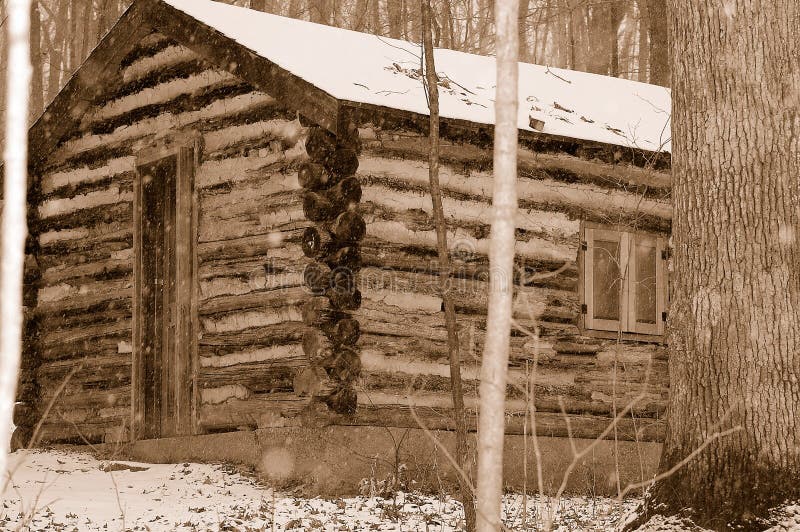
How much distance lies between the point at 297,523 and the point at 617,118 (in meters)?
6.37

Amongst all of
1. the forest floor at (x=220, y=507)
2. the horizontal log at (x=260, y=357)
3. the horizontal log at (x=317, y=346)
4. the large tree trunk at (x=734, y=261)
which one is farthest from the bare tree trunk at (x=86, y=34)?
the large tree trunk at (x=734, y=261)

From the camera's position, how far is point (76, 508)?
29.7 feet

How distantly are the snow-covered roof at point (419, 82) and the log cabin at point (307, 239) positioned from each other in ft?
0.16

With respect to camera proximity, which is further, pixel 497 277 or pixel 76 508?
pixel 76 508

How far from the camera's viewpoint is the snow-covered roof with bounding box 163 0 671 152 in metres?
10.2

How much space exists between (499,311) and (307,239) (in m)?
4.36

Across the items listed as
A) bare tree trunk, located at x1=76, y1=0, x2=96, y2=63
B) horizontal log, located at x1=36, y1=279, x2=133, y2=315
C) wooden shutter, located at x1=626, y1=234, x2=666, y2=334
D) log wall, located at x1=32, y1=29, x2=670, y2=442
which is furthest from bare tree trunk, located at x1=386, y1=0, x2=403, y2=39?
wooden shutter, located at x1=626, y1=234, x2=666, y2=334

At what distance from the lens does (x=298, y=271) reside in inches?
392

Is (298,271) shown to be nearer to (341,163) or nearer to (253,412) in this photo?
(341,163)

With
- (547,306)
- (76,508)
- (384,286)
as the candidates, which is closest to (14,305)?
(76,508)

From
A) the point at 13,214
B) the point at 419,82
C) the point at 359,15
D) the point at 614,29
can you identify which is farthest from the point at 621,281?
the point at 359,15

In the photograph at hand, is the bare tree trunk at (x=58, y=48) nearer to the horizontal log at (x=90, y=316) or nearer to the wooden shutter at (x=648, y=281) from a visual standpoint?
the horizontal log at (x=90, y=316)

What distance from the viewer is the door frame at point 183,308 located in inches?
434

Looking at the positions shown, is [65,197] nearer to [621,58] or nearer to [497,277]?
[497,277]
